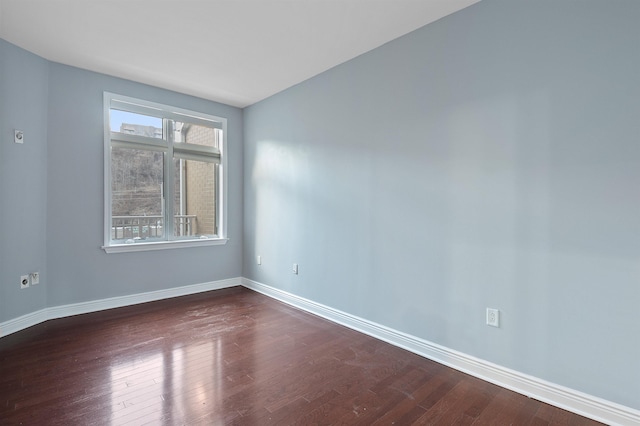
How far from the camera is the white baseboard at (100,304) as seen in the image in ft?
9.61

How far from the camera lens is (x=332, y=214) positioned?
10.8 feet

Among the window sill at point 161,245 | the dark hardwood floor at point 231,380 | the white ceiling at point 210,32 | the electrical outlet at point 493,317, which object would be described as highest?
the white ceiling at point 210,32

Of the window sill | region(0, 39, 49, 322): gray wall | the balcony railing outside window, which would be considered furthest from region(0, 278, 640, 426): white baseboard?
the balcony railing outside window

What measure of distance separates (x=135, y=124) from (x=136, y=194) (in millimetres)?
863

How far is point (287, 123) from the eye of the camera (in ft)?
12.7

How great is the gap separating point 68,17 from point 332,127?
239 centimetres

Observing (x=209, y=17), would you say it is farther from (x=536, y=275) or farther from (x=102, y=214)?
(x=536, y=275)

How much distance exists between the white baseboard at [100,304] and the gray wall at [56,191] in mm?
56

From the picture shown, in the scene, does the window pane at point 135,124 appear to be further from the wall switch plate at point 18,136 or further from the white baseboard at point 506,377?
the white baseboard at point 506,377

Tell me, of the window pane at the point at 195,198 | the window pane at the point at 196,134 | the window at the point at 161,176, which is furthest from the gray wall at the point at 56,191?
the window pane at the point at 195,198

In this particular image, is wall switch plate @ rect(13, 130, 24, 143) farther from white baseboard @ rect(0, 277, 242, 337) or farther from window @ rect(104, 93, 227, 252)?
Result: white baseboard @ rect(0, 277, 242, 337)

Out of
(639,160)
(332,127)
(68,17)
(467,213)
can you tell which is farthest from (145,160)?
(639,160)

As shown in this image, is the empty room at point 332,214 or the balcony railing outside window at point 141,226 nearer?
the empty room at point 332,214

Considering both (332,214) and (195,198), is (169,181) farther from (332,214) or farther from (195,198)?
(332,214)
